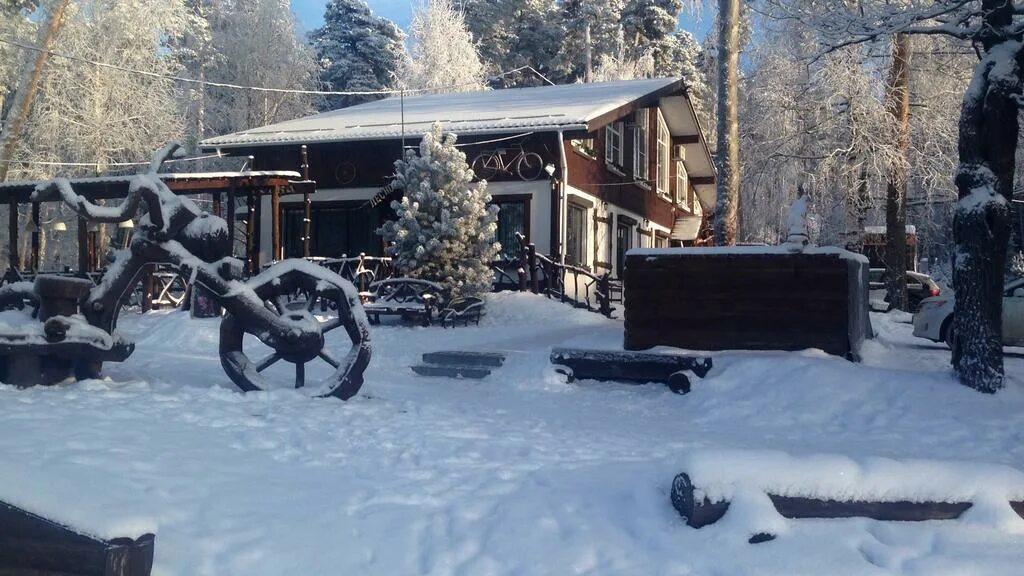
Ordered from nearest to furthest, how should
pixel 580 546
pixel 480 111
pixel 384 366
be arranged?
1. pixel 580 546
2. pixel 384 366
3. pixel 480 111

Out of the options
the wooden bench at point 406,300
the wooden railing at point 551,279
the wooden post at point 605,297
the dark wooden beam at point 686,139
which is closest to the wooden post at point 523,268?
the wooden railing at point 551,279

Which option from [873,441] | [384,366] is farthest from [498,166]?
[873,441]

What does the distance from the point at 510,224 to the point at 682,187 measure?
1536 centimetres

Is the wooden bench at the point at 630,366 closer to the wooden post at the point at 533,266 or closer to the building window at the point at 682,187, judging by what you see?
the wooden post at the point at 533,266

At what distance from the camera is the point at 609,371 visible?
34.7 ft

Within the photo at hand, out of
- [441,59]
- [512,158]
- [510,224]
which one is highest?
[441,59]

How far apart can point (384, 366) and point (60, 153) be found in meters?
24.0

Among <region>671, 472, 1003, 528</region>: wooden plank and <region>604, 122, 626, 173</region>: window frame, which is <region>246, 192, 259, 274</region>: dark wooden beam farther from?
<region>671, 472, 1003, 528</region>: wooden plank

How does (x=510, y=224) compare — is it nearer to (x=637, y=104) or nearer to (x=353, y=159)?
(x=353, y=159)

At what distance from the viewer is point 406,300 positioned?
16656 mm

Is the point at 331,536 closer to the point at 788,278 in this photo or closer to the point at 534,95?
the point at 788,278

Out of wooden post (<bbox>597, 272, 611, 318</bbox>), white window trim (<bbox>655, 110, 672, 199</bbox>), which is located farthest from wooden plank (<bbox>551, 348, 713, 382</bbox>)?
white window trim (<bbox>655, 110, 672, 199</bbox>)

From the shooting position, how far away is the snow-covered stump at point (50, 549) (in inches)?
136

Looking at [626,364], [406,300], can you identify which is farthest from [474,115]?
[626,364]
